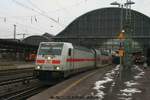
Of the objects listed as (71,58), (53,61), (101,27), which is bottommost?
(53,61)

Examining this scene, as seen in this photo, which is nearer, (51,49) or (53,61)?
(53,61)

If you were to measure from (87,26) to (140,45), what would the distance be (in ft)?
71.8

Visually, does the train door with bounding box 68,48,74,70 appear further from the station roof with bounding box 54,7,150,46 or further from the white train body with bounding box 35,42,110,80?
the station roof with bounding box 54,7,150,46

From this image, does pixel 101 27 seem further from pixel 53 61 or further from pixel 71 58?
pixel 53 61

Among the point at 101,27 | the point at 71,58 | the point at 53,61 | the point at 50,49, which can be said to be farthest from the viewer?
the point at 101,27

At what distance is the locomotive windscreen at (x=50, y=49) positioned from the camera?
77.1ft

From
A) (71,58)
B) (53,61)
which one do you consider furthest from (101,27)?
(53,61)

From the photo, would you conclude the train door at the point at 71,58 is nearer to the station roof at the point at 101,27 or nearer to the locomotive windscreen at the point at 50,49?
the locomotive windscreen at the point at 50,49

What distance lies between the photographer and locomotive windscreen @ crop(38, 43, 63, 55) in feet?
77.1

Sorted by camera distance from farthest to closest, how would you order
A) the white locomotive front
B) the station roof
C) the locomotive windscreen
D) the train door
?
the station roof, the train door, the locomotive windscreen, the white locomotive front

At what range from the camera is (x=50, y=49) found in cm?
2373

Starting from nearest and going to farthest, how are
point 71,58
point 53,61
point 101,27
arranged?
1. point 53,61
2. point 71,58
3. point 101,27

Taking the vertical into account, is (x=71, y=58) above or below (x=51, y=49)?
below

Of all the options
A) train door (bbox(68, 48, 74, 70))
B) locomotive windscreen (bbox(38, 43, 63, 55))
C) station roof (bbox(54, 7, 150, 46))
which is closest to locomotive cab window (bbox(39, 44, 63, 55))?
locomotive windscreen (bbox(38, 43, 63, 55))
